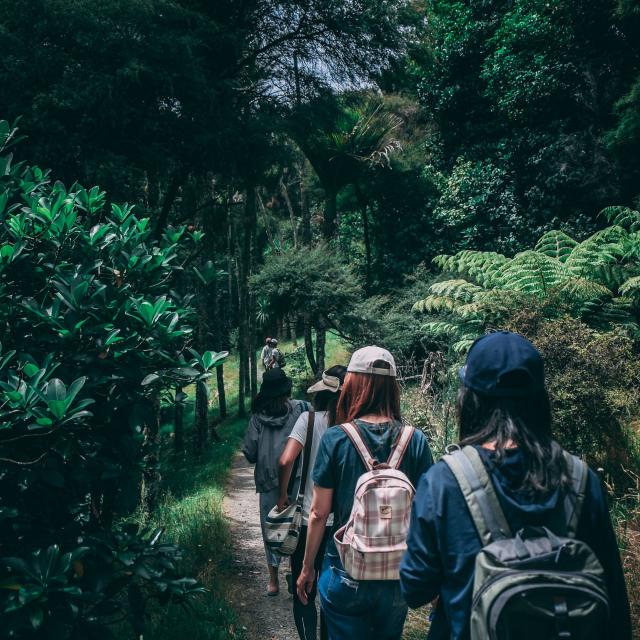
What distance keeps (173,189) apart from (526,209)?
10.6 metres

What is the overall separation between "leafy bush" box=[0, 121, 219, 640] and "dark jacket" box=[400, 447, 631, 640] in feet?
4.83

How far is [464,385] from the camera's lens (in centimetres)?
196

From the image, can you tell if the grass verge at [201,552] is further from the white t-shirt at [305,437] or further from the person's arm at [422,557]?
the person's arm at [422,557]

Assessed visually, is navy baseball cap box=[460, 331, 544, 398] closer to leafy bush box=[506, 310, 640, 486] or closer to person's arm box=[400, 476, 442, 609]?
person's arm box=[400, 476, 442, 609]

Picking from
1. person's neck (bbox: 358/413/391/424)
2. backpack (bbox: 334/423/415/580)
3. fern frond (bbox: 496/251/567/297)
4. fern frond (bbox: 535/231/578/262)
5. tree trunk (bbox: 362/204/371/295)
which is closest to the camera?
backpack (bbox: 334/423/415/580)

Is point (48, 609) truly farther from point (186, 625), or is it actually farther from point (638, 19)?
point (638, 19)

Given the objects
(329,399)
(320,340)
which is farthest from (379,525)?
(320,340)

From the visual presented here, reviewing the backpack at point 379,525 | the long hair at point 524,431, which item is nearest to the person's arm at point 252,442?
the backpack at point 379,525

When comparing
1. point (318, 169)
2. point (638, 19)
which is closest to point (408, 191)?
point (318, 169)

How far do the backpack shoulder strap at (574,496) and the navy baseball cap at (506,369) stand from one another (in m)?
0.25

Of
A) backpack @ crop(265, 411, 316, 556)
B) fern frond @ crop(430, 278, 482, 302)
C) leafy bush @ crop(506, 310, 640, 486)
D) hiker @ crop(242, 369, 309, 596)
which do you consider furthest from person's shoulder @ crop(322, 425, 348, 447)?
fern frond @ crop(430, 278, 482, 302)

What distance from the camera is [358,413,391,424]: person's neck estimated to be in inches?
111

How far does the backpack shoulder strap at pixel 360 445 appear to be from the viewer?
273cm

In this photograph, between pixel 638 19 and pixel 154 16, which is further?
pixel 638 19
